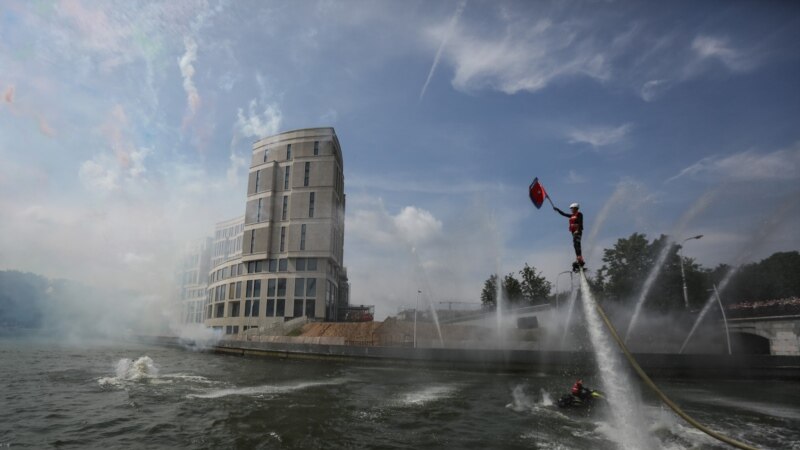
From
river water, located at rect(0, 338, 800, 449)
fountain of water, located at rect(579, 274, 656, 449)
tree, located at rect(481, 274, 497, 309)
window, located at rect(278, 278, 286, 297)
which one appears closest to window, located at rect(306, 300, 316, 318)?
window, located at rect(278, 278, 286, 297)

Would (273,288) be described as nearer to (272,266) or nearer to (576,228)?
(272,266)

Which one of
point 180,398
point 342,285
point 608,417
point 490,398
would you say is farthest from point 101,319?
point 608,417

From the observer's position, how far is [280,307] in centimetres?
8906

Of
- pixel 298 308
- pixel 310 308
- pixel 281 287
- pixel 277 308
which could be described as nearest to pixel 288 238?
pixel 281 287

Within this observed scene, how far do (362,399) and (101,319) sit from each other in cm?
12223

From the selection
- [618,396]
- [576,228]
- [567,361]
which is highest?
[576,228]

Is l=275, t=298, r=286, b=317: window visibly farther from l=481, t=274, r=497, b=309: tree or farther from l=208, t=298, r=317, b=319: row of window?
A: l=481, t=274, r=497, b=309: tree

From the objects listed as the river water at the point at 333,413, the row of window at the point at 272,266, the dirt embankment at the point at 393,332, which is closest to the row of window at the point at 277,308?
the row of window at the point at 272,266

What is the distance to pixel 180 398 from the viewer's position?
2319 cm

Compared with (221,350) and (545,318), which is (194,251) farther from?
(545,318)

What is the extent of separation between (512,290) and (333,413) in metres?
68.1

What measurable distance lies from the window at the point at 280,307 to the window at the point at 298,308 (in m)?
2.53

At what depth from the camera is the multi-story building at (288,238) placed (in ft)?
295

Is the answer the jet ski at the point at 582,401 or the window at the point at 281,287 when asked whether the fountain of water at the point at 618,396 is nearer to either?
the jet ski at the point at 582,401
